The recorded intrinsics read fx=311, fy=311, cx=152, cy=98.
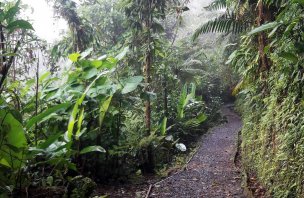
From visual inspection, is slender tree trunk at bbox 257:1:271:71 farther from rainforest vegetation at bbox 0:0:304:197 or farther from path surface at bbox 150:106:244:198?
path surface at bbox 150:106:244:198

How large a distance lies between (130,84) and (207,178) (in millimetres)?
2444

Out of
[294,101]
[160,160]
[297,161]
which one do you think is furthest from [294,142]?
[160,160]

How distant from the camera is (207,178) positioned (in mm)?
5578

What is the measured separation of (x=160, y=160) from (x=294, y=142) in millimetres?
4417

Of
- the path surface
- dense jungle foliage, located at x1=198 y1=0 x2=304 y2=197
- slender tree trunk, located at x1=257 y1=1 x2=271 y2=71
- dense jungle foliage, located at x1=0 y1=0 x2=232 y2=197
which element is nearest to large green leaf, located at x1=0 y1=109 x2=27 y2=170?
dense jungle foliage, located at x1=0 y1=0 x2=232 y2=197

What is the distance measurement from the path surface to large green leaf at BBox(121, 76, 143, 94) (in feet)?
5.65

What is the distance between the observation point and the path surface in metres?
4.79

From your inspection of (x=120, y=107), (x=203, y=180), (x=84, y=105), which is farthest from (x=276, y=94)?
(x=84, y=105)

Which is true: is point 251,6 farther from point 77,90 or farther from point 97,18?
point 97,18

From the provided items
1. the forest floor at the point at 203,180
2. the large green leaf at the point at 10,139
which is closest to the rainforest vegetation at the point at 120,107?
the large green leaf at the point at 10,139

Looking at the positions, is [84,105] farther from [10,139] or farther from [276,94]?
[276,94]

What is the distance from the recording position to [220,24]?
707 cm

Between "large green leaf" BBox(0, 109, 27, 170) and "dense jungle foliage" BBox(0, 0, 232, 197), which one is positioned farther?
"dense jungle foliage" BBox(0, 0, 232, 197)

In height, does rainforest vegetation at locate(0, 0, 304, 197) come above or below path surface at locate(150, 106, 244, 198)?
above
